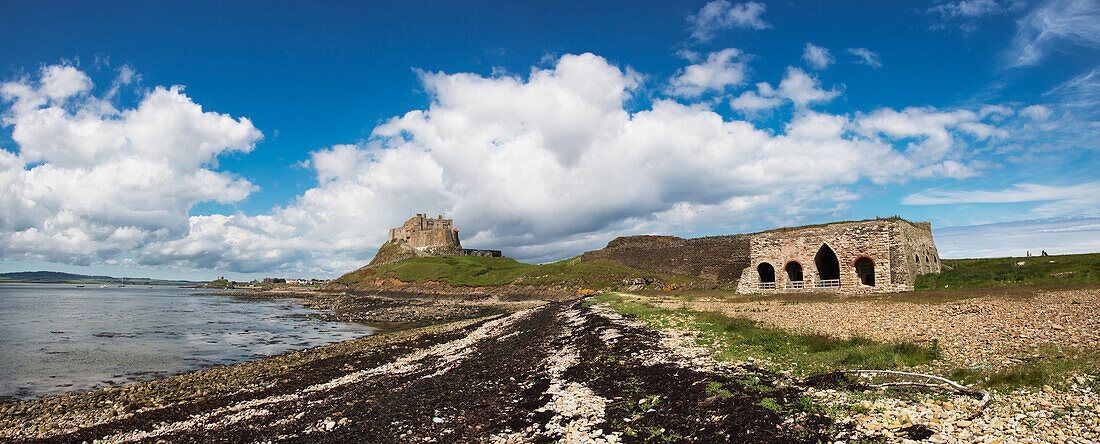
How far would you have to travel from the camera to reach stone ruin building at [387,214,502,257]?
137875mm

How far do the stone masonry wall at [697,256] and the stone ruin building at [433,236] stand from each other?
78.2 m

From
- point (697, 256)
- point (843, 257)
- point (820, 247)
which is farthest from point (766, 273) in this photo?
point (697, 256)

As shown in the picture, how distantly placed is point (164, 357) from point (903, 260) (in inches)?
1833

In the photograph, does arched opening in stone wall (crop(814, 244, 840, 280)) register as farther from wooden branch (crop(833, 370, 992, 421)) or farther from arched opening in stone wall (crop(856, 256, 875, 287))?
wooden branch (crop(833, 370, 992, 421))

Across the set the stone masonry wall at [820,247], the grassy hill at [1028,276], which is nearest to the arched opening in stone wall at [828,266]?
the stone masonry wall at [820,247]

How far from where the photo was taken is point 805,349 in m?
13.1

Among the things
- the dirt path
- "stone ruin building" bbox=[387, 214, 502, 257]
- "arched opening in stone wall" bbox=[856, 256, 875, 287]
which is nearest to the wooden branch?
the dirt path

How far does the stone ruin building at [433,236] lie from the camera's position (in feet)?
452

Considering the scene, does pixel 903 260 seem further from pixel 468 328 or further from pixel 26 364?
pixel 26 364

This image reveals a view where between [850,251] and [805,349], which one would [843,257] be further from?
[805,349]

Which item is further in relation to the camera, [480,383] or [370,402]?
[480,383]

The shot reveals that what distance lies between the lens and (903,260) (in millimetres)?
33156

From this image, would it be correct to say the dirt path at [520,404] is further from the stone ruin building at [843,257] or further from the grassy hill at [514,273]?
the grassy hill at [514,273]

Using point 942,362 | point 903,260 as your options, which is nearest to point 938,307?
point 942,362
